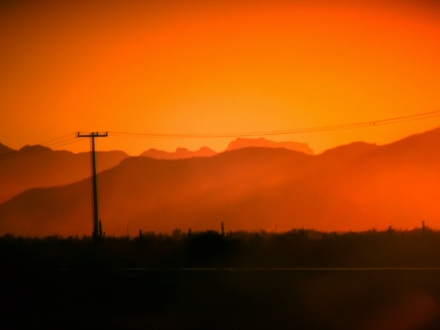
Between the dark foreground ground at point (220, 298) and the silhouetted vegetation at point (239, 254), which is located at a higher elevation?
the silhouetted vegetation at point (239, 254)

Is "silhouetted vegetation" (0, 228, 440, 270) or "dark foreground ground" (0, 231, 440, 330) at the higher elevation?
"silhouetted vegetation" (0, 228, 440, 270)

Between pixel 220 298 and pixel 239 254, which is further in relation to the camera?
pixel 239 254

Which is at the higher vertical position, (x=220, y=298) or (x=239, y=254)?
(x=239, y=254)

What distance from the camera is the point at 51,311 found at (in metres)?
13.9

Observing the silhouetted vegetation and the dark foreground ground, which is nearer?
the dark foreground ground

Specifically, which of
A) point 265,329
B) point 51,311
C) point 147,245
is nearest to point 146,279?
point 51,311

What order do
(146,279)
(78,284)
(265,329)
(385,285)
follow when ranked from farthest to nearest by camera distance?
(146,279)
(78,284)
(385,285)
(265,329)

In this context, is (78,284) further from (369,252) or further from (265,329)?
(369,252)

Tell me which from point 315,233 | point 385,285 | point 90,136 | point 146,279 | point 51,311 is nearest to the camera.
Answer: point 51,311

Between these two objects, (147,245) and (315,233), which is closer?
(147,245)

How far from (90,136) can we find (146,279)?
1298 inches

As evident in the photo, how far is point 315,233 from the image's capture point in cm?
5575

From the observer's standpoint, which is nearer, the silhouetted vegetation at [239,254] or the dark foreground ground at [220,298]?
the dark foreground ground at [220,298]

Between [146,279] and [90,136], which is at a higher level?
[90,136]
